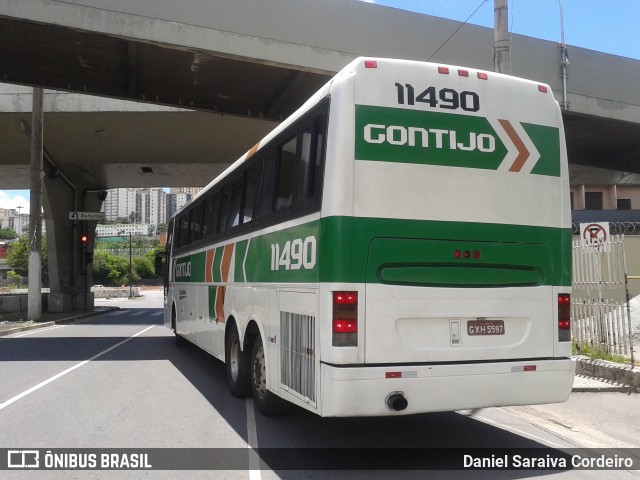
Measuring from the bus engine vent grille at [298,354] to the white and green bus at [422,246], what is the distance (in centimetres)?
3

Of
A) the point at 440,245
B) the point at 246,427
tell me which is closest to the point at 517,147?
the point at 440,245

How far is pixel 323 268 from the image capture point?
5.19 metres

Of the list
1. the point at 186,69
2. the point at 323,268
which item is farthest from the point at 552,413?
the point at 186,69

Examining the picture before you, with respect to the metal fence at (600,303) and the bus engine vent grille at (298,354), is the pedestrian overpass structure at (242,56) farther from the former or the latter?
the bus engine vent grille at (298,354)

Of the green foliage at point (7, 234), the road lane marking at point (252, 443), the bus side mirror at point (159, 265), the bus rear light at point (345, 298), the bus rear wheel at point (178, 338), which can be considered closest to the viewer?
the bus rear light at point (345, 298)

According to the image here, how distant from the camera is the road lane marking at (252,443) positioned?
5.24 meters

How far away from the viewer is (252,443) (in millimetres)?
6215

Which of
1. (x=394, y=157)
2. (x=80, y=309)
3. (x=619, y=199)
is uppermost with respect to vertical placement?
(x=619, y=199)

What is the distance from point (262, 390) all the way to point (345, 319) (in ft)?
8.69

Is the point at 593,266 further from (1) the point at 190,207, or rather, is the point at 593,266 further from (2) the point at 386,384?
(1) the point at 190,207

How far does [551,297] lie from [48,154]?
29.7 m

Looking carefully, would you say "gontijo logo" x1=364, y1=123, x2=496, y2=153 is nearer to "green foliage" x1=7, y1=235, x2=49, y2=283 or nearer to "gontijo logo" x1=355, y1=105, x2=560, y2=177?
"gontijo logo" x1=355, y1=105, x2=560, y2=177

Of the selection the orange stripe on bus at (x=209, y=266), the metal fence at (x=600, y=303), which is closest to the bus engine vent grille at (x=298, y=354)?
the orange stripe on bus at (x=209, y=266)

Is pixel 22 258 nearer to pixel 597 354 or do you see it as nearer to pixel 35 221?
pixel 35 221
